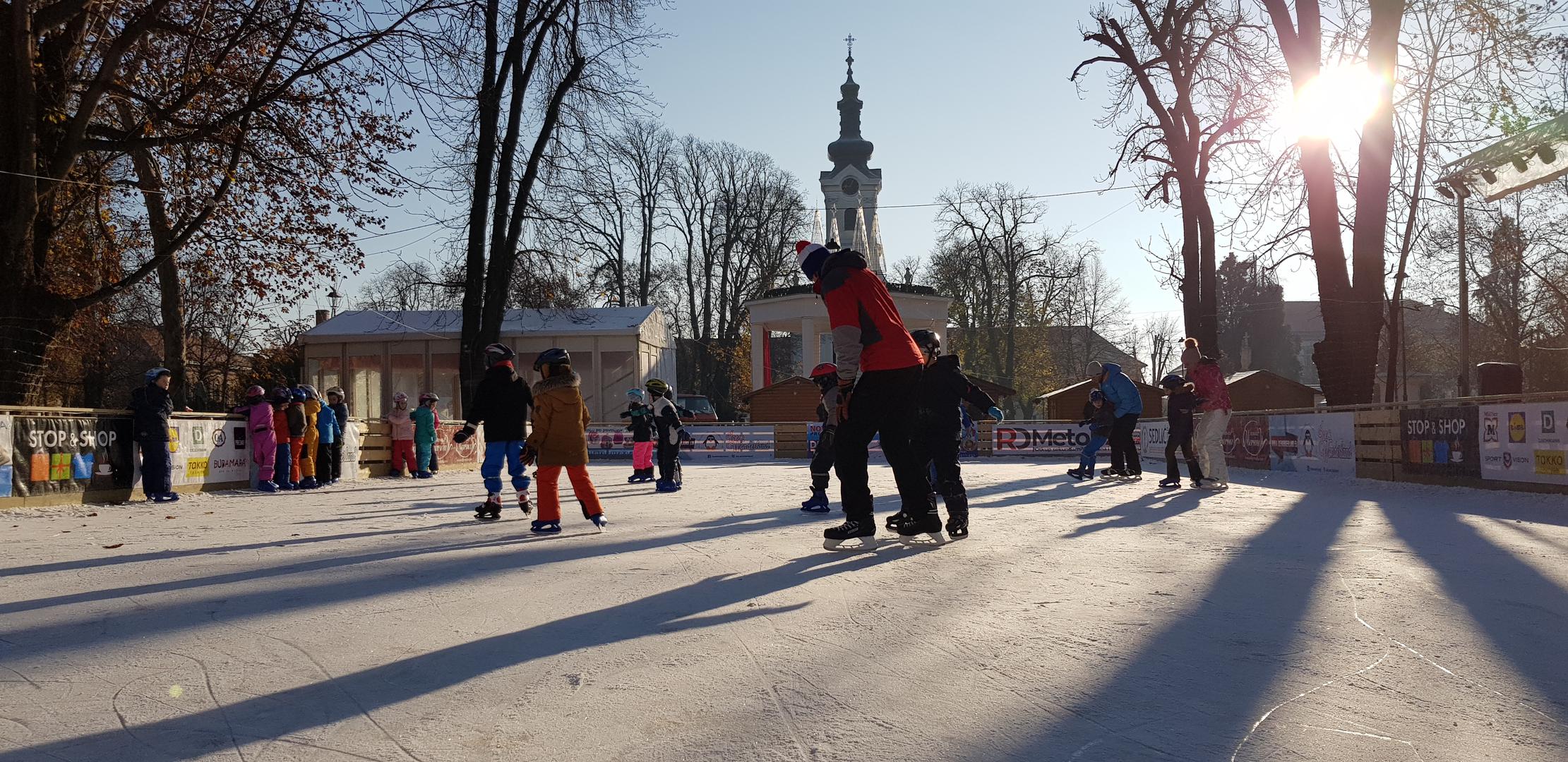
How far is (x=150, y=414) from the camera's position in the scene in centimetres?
1316

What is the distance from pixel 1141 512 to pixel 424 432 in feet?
48.4

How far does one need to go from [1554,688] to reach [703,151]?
53.1 metres

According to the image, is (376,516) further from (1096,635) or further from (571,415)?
(1096,635)

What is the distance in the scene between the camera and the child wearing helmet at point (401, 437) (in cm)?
2066

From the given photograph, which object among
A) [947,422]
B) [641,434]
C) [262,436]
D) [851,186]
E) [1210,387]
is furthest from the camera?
[851,186]

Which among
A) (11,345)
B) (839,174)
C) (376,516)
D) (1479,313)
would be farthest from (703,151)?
(376,516)

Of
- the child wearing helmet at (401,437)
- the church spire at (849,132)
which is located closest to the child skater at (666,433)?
the child wearing helmet at (401,437)

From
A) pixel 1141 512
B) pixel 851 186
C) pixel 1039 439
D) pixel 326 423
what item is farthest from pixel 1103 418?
pixel 851 186

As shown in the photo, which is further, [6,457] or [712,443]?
[712,443]

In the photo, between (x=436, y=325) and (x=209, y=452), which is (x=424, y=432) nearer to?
(x=209, y=452)

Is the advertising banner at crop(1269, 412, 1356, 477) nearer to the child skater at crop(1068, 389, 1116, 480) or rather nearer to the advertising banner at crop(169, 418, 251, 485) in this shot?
Answer: the child skater at crop(1068, 389, 1116, 480)

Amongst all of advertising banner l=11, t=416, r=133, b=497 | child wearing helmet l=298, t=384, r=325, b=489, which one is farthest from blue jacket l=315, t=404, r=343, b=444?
advertising banner l=11, t=416, r=133, b=497

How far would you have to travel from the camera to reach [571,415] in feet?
26.9

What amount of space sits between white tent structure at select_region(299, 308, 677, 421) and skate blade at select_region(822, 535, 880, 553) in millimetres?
31012
